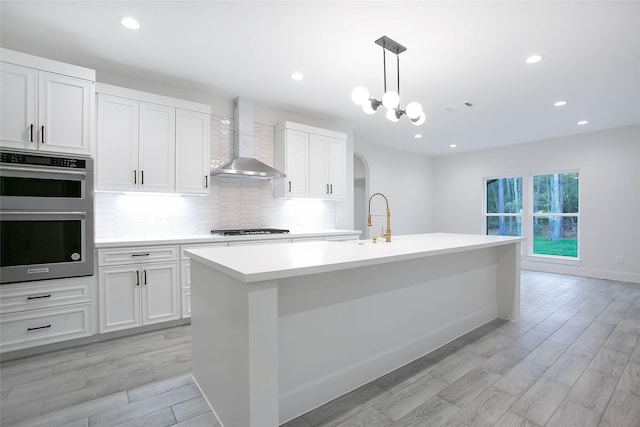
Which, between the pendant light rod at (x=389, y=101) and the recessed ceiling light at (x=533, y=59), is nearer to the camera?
the pendant light rod at (x=389, y=101)

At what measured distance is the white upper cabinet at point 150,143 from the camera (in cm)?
317

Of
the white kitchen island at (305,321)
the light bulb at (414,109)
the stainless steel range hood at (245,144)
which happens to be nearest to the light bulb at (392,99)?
the light bulb at (414,109)

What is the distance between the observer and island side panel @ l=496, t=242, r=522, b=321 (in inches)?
132

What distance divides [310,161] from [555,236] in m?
5.27

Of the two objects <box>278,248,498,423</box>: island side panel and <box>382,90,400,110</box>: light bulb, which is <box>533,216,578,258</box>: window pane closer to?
<box>278,248,498,423</box>: island side panel

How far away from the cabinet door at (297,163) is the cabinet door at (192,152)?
3.61 ft

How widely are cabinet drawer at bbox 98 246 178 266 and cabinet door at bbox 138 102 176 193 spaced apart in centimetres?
70

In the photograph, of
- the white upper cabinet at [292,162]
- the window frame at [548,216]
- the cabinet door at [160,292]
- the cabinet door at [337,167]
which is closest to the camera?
the cabinet door at [160,292]

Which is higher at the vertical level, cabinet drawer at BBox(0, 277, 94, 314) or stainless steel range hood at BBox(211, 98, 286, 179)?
stainless steel range hood at BBox(211, 98, 286, 179)

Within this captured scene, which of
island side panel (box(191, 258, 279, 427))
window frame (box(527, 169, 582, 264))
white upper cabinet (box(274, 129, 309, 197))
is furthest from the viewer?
window frame (box(527, 169, 582, 264))

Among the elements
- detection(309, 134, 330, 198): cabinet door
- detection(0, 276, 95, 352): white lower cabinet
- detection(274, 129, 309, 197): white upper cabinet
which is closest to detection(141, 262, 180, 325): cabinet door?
detection(0, 276, 95, 352): white lower cabinet

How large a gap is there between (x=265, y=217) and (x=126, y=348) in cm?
228

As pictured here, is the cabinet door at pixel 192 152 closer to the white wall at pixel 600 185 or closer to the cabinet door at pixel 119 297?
the cabinet door at pixel 119 297

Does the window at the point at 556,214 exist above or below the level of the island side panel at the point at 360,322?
above
